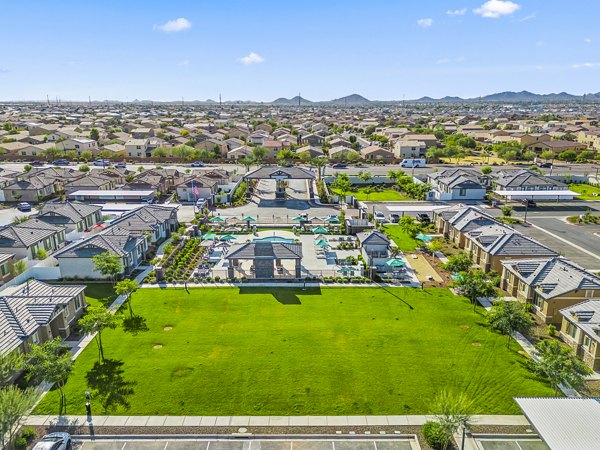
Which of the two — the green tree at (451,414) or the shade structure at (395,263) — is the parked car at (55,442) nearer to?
the green tree at (451,414)

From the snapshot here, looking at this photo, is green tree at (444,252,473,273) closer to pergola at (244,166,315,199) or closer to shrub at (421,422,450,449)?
shrub at (421,422,450,449)

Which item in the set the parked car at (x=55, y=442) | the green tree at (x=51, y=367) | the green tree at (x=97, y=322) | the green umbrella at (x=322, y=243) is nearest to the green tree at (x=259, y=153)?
the green umbrella at (x=322, y=243)

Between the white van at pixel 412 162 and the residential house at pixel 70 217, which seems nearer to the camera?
the residential house at pixel 70 217

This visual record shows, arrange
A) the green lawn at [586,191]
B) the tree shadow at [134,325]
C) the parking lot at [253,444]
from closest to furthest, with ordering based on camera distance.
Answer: the parking lot at [253,444] → the tree shadow at [134,325] → the green lawn at [586,191]

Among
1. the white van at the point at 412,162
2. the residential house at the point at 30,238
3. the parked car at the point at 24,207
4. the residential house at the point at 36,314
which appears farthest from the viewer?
the white van at the point at 412,162

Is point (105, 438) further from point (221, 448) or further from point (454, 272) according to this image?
point (454, 272)

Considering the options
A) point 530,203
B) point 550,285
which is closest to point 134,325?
point 550,285

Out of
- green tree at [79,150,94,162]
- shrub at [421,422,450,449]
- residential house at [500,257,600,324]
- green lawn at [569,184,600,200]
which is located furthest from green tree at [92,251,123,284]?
green tree at [79,150,94,162]

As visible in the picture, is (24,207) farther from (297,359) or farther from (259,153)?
(297,359)
